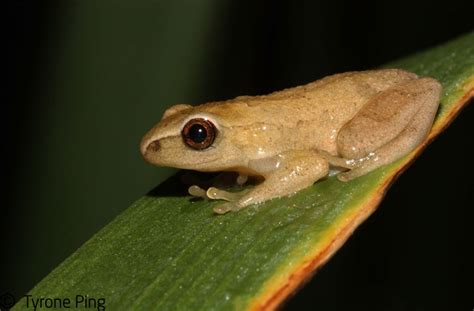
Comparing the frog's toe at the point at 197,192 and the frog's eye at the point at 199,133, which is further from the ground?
the frog's eye at the point at 199,133

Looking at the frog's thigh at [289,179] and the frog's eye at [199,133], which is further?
the frog's eye at [199,133]

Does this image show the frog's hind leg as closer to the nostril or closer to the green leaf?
the green leaf

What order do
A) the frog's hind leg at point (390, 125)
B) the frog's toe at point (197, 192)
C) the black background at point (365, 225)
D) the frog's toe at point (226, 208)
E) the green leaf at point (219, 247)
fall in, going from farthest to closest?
the black background at point (365, 225), the frog's toe at point (197, 192), the frog's hind leg at point (390, 125), the frog's toe at point (226, 208), the green leaf at point (219, 247)

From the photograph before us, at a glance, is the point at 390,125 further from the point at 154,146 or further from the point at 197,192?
the point at 154,146

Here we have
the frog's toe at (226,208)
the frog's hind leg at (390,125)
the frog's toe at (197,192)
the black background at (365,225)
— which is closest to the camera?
the frog's toe at (226,208)

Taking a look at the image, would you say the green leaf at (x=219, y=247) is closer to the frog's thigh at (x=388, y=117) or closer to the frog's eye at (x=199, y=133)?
the frog's thigh at (x=388, y=117)

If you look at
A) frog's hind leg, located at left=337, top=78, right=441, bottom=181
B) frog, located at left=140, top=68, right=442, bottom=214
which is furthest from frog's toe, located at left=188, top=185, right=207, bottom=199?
frog's hind leg, located at left=337, top=78, right=441, bottom=181

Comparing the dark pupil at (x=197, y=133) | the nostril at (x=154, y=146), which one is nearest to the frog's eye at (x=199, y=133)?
the dark pupil at (x=197, y=133)
